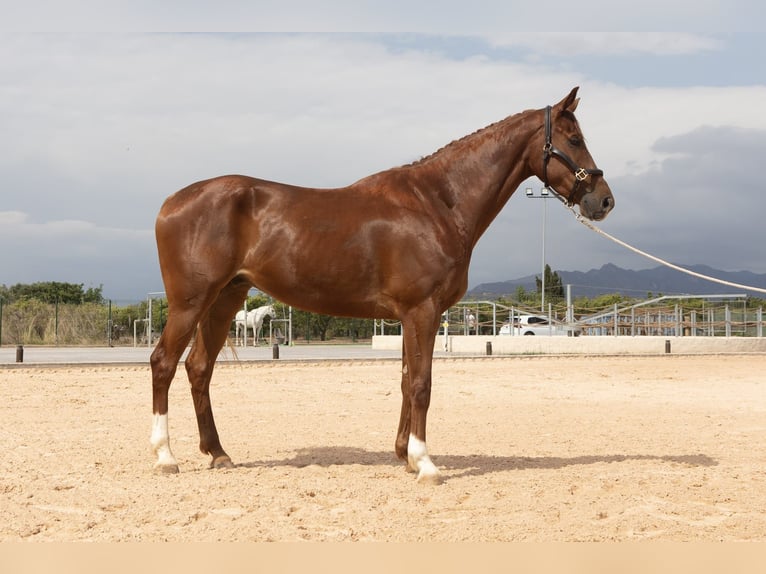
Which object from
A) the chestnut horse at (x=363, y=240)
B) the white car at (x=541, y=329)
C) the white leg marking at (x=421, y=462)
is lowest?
the white leg marking at (x=421, y=462)

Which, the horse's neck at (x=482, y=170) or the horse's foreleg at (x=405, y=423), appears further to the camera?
the horse's foreleg at (x=405, y=423)

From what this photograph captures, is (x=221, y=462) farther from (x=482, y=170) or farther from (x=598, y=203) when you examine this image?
(x=598, y=203)

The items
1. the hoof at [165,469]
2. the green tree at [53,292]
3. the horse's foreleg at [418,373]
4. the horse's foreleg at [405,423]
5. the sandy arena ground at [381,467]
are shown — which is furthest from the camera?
the green tree at [53,292]

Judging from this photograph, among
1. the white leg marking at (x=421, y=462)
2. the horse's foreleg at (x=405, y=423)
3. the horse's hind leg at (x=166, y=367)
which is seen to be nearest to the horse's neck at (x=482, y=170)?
the horse's foreleg at (x=405, y=423)

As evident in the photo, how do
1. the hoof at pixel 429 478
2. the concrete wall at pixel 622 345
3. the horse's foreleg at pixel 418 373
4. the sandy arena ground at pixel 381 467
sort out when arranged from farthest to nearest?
the concrete wall at pixel 622 345 < the horse's foreleg at pixel 418 373 < the hoof at pixel 429 478 < the sandy arena ground at pixel 381 467

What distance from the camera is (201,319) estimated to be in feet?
22.7

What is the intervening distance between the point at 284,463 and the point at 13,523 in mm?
2706

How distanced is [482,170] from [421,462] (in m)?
2.56

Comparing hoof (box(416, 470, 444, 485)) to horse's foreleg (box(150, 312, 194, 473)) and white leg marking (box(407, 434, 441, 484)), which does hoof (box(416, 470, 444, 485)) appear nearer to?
white leg marking (box(407, 434, 441, 484))

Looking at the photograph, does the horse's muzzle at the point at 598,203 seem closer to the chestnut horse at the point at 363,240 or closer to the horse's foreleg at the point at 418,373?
the chestnut horse at the point at 363,240

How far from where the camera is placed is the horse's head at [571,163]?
22.9 ft

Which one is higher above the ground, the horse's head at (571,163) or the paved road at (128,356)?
the horse's head at (571,163)

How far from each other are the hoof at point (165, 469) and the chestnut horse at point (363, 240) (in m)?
0.01

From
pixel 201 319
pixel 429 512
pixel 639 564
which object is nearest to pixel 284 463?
pixel 201 319
